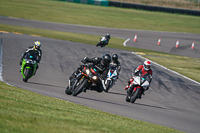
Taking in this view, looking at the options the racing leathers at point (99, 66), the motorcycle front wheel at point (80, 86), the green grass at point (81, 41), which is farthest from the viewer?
the racing leathers at point (99, 66)

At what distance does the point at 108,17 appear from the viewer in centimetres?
5353

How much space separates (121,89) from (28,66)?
3893 millimetres

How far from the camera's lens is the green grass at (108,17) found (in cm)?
4731

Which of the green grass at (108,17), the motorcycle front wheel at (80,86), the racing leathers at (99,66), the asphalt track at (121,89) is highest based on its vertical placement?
the green grass at (108,17)

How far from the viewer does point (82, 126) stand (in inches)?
238

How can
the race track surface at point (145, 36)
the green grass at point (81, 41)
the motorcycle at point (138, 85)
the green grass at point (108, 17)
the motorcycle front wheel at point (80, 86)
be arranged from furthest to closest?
the green grass at point (108, 17), the race track surface at point (145, 36), the motorcycle at point (138, 85), the motorcycle front wheel at point (80, 86), the green grass at point (81, 41)

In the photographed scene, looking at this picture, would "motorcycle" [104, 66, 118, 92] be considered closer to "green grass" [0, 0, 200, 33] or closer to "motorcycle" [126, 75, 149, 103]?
"motorcycle" [126, 75, 149, 103]

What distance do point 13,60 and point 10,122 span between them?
43.2ft

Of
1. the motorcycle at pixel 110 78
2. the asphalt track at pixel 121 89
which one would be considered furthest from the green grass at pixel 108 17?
the motorcycle at pixel 110 78

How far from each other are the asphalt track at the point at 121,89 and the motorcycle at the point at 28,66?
0.30 metres

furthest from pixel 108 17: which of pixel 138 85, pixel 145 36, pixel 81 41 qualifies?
pixel 138 85

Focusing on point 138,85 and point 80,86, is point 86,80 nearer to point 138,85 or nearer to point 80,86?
point 80,86

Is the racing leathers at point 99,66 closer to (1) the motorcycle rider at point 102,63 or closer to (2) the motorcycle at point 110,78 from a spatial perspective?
(1) the motorcycle rider at point 102,63

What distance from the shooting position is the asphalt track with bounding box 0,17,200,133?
1045cm
